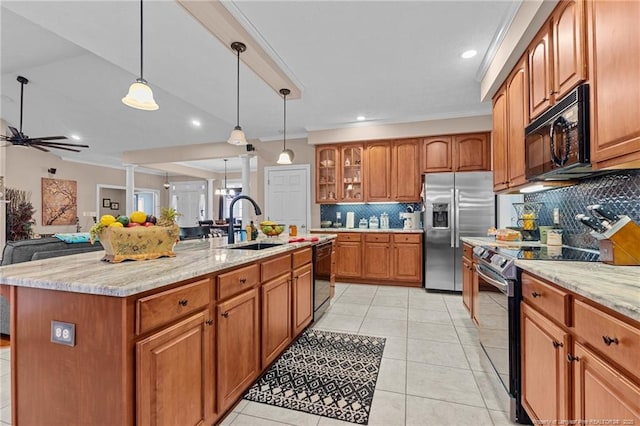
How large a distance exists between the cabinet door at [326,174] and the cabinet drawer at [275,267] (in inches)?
120

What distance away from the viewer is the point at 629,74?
4.14 ft

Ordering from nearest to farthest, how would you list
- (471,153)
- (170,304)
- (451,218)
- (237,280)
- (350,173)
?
(170,304)
(237,280)
(451,218)
(471,153)
(350,173)

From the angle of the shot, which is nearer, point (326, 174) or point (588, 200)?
point (588, 200)

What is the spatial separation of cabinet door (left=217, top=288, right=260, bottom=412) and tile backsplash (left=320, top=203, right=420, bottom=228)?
12.2 ft

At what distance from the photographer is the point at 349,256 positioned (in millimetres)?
4812

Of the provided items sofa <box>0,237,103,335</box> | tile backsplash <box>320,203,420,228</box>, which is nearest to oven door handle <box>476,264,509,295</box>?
tile backsplash <box>320,203,420,228</box>

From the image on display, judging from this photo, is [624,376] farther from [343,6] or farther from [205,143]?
[205,143]

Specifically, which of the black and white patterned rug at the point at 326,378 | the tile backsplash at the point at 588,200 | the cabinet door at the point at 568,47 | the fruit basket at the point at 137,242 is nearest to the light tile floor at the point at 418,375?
the black and white patterned rug at the point at 326,378

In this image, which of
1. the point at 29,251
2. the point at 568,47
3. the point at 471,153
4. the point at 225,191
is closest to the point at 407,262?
the point at 471,153

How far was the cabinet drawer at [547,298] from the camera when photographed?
1.18 metres

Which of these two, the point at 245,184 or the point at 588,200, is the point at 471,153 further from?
the point at 245,184

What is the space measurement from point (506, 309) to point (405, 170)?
338cm

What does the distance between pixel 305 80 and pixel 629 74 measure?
2.80 meters

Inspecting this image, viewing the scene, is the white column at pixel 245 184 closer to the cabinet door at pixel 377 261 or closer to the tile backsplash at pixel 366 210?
the tile backsplash at pixel 366 210
